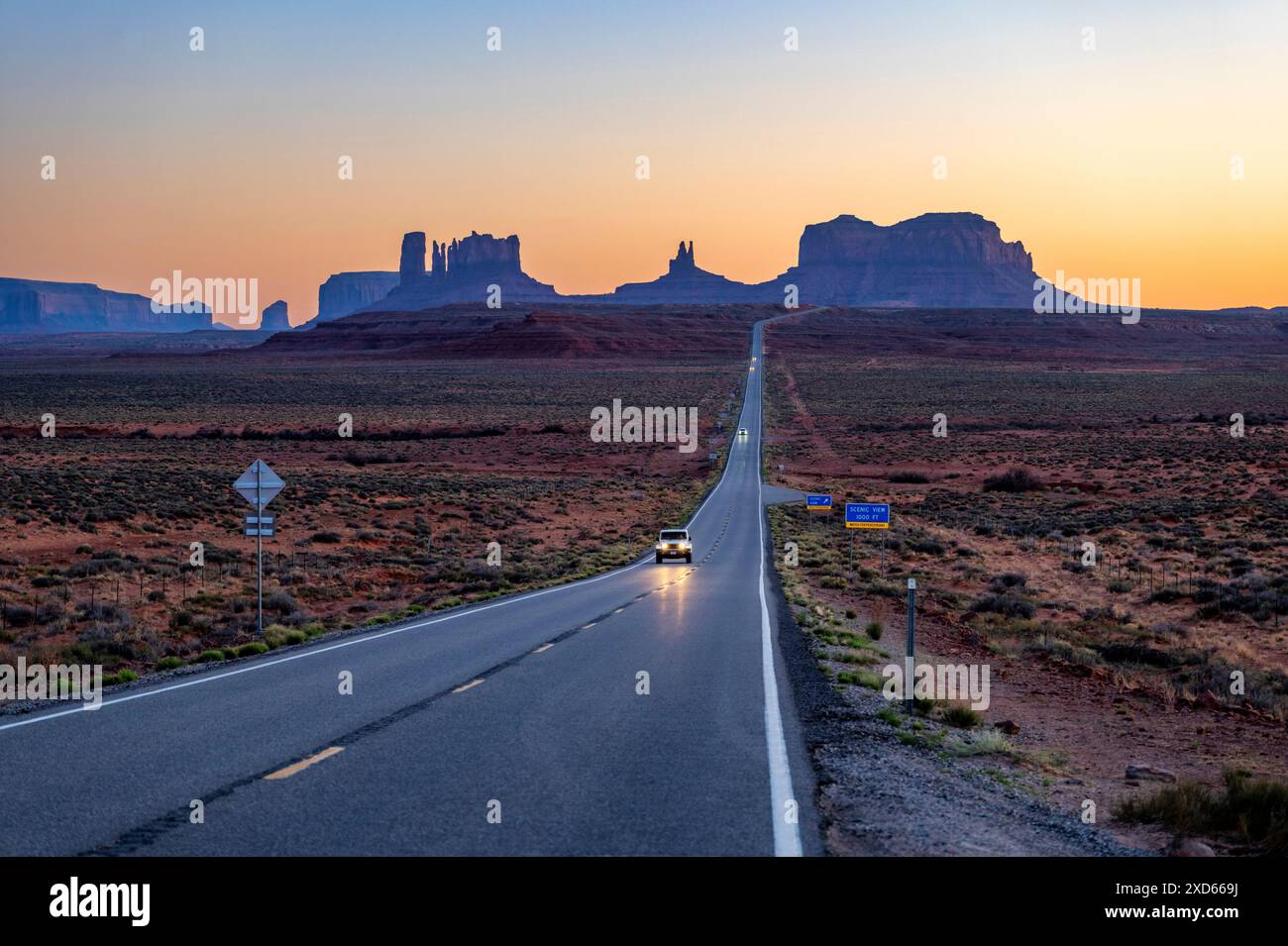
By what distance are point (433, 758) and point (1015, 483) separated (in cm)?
5395

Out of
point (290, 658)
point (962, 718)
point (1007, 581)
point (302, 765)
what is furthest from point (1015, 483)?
point (302, 765)

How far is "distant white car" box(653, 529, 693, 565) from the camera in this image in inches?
1398

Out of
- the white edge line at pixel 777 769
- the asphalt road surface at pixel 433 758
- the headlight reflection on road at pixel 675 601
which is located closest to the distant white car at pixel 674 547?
the headlight reflection on road at pixel 675 601

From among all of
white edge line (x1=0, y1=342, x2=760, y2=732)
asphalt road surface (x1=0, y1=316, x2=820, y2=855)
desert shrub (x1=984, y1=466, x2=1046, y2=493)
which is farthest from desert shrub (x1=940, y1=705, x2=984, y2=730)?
desert shrub (x1=984, y1=466, x2=1046, y2=493)

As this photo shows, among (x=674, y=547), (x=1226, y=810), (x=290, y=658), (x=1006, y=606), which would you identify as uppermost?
(x=1226, y=810)

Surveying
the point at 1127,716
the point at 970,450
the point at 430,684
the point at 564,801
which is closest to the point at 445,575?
the point at 430,684

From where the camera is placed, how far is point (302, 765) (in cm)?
845

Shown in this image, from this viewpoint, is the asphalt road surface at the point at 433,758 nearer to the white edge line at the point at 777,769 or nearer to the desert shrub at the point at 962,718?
the white edge line at the point at 777,769

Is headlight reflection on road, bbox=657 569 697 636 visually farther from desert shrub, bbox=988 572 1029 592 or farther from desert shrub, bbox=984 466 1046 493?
desert shrub, bbox=984 466 1046 493

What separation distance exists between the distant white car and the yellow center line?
26.6 metres

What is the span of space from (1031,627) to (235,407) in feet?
320

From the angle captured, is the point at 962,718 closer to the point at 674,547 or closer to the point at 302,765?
the point at 302,765

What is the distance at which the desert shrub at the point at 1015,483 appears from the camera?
5766cm

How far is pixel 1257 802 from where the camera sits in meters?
8.06
